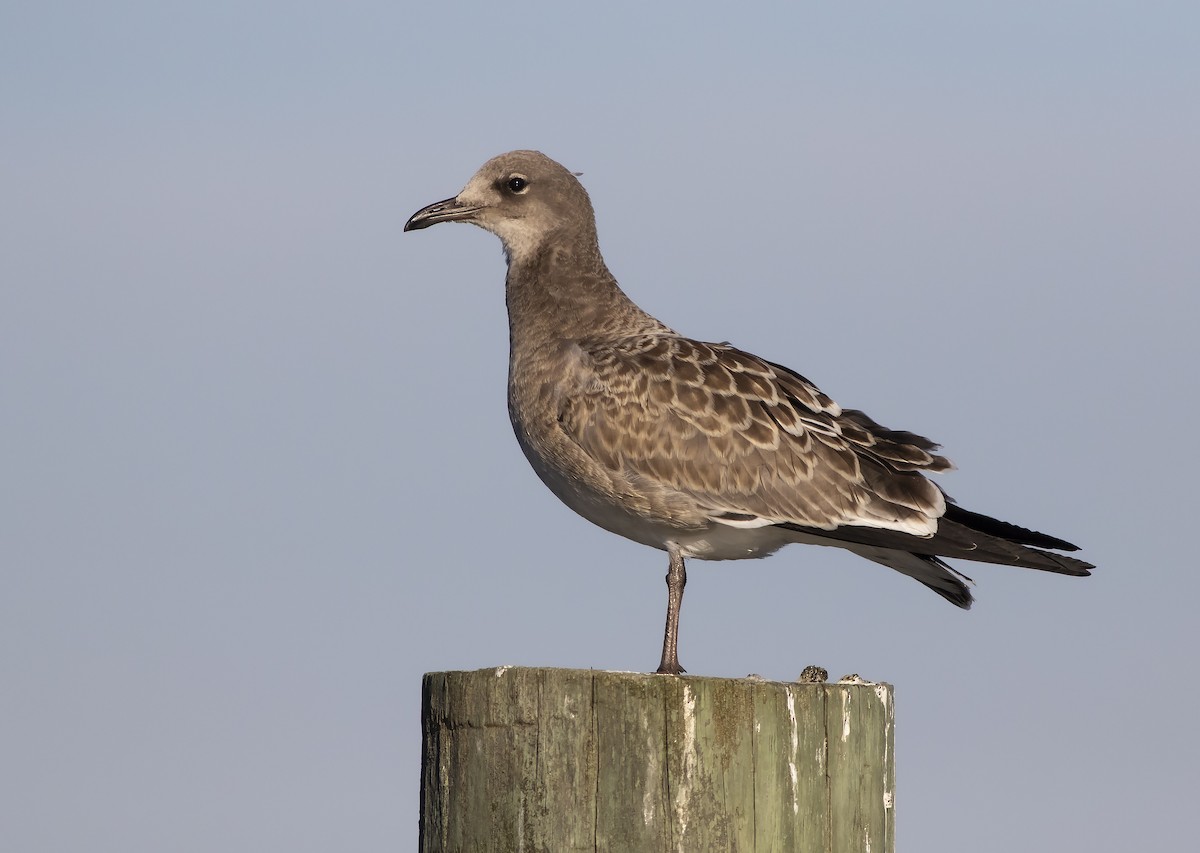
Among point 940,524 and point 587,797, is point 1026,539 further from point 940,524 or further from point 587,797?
point 587,797

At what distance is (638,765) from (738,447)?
12.9ft

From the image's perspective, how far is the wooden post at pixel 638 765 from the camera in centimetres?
598

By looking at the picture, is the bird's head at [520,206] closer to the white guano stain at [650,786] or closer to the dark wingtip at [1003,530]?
the dark wingtip at [1003,530]

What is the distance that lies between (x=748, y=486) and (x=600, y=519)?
0.97 meters

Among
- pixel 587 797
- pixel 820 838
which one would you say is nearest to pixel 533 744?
pixel 587 797

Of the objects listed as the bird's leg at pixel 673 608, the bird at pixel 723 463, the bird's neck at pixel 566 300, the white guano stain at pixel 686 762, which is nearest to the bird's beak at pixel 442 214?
the bird's neck at pixel 566 300

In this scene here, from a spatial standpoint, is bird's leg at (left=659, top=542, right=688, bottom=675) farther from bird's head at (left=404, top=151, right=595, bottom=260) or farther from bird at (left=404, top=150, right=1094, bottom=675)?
bird's head at (left=404, top=151, right=595, bottom=260)

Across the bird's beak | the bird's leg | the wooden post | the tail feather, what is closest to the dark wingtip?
the tail feather

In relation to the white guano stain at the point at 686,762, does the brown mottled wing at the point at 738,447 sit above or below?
above

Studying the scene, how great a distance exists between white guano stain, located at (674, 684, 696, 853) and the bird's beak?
605 cm

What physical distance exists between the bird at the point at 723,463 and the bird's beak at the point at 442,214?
1.45 metres

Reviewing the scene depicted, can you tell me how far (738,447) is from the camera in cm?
968

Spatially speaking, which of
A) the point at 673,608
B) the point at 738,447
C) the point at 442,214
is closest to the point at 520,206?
the point at 442,214

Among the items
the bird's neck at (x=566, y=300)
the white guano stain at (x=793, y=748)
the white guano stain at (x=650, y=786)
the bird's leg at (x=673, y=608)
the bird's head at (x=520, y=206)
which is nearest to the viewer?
the white guano stain at (x=650, y=786)
